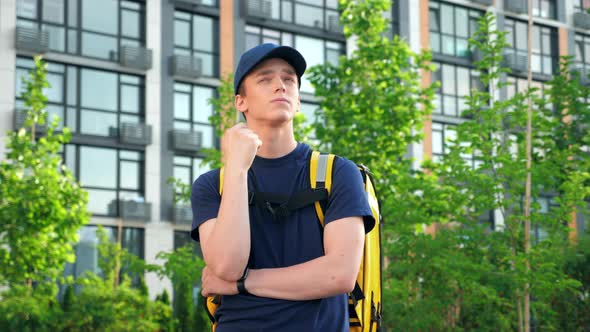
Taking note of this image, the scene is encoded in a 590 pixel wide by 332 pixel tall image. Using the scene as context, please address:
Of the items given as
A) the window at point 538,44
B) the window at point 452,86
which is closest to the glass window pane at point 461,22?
the window at point 452,86

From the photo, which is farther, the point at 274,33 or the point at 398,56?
the point at 274,33

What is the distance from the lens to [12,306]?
18984 millimetres

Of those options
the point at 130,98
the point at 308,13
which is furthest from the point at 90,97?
the point at 308,13

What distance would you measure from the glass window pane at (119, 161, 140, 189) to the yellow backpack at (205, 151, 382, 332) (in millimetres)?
29374

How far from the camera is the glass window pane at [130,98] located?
1264 inches

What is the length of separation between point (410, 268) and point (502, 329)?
1.76 meters

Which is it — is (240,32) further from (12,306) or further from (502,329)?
(502,329)

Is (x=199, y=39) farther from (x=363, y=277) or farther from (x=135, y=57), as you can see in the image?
(x=363, y=277)

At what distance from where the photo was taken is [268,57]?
3018 mm

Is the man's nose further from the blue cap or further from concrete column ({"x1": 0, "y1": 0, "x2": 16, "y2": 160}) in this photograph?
concrete column ({"x1": 0, "y1": 0, "x2": 16, "y2": 160})

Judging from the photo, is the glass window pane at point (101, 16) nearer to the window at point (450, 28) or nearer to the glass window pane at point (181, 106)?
the glass window pane at point (181, 106)

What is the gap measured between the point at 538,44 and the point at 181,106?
1903 centimetres

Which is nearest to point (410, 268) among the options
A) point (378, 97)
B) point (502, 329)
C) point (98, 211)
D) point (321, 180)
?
point (502, 329)

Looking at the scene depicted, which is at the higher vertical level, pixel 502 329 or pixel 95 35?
pixel 95 35
